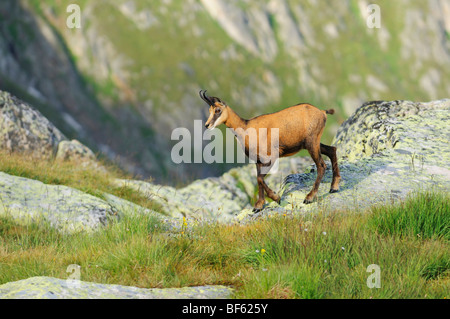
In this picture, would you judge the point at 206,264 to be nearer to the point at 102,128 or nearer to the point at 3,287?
the point at 3,287

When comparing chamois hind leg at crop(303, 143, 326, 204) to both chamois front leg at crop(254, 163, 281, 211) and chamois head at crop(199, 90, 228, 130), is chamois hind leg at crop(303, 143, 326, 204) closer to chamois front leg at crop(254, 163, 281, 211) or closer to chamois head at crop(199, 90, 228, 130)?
chamois front leg at crop(254, 163, 281, 211)

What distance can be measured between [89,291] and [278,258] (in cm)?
226

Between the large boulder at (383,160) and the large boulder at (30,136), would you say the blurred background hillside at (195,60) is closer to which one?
the large boulder at (30,136)

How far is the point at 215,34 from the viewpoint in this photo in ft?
525

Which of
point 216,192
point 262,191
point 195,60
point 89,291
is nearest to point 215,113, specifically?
point 262,191

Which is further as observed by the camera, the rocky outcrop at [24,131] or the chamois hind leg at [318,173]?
the rocky outcrop at [24,131]

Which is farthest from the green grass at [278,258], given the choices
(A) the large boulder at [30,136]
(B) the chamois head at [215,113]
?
(A) the large boulder at [30,136]

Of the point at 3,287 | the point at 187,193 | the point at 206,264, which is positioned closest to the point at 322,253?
the point at 206,264

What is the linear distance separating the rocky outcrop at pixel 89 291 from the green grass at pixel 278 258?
25cm

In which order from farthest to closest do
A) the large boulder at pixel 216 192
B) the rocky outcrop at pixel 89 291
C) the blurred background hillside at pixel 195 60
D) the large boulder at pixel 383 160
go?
the blurred background hillside at pixel 195 60, the large boulder at pixel 216 192, the large boulder at pixel 383 160, the rocky outcrop at pixel 89 291

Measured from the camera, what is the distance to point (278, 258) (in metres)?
5.98

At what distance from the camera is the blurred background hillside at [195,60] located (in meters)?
122

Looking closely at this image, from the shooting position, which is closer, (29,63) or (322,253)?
(322,253)

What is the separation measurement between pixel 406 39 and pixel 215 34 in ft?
253
